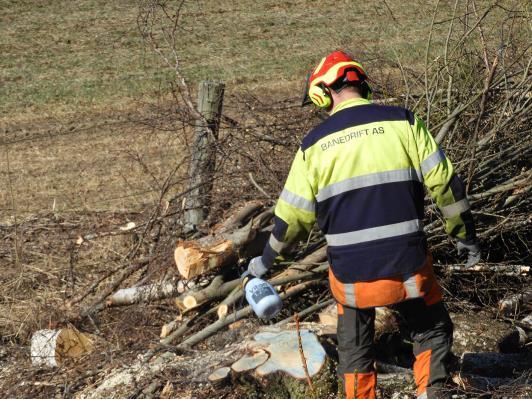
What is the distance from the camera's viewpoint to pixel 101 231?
7129 mm

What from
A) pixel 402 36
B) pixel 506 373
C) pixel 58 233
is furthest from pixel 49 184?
pixel 402 36

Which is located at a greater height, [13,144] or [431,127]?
[431,127]

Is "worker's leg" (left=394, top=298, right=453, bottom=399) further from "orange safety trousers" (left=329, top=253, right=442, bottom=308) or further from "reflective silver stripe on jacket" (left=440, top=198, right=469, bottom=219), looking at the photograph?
"reflective silver stripe on jacket" (left=440, top=198, right=469, bottom=219)

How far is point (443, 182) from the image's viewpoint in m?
3.72

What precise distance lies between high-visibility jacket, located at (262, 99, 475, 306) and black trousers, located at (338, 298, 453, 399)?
16 centimetres

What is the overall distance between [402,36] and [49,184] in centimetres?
860

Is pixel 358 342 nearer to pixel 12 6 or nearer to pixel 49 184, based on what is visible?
pixel 49 184

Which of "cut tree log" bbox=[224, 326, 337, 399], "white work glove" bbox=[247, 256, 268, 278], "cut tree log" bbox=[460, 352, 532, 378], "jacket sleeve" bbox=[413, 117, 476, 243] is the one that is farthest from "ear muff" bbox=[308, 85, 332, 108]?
"cut tree log" bbox=[460, 352, 532, 378]

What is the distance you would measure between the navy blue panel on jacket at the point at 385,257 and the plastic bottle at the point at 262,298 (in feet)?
1.59

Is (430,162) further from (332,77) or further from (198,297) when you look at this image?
(198,297)

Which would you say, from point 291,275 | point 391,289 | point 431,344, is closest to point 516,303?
point 291,275

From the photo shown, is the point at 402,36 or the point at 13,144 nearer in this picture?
the point at 13,144

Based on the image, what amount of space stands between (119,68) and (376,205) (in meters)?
12.2

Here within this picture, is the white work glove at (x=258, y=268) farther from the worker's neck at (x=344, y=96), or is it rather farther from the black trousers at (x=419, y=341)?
the worker's neck at (x=344, y=96)
